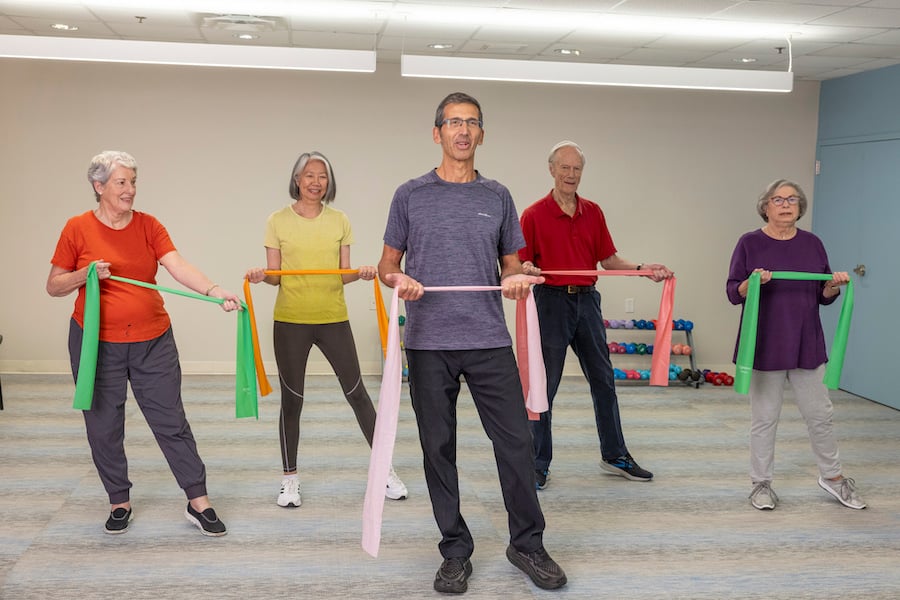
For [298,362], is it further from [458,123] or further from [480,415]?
[458,123]

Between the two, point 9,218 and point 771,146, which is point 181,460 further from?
point 771,146

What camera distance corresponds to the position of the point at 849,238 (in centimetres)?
687

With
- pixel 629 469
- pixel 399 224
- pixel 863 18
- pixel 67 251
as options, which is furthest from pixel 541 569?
pixel 863 18

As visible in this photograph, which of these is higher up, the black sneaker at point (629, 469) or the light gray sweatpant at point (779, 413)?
the light gray sweatpant at point (779, 413)

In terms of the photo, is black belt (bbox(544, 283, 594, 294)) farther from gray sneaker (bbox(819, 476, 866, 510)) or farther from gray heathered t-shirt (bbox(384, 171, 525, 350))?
gray sneaker (bbox(819, 476, 866, 510))

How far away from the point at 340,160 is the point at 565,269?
11.1 ft

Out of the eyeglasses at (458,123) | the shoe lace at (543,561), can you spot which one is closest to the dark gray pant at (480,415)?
the shoe lace at (543,561)

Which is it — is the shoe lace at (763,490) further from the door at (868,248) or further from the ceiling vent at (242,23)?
the ceiling vent at (242,23)

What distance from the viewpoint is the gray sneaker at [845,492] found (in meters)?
4.00

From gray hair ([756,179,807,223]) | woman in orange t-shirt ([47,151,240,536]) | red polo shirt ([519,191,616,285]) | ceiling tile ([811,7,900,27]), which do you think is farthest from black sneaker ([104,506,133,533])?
ceiling tile ([811,7,900,27])

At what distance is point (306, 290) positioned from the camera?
3.75 metres

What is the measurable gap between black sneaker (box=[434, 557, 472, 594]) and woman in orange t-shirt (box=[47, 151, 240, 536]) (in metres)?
0.99

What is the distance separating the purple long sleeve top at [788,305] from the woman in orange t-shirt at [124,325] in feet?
7.34

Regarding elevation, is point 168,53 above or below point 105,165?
above
